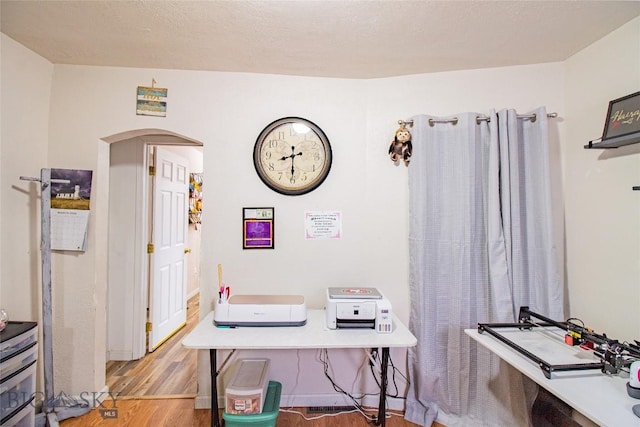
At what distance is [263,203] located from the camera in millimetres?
2156

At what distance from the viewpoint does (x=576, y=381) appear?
1.17 m

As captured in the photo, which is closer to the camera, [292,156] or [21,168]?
[21,168]

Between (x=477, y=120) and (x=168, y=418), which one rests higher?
(x=477, y=120)

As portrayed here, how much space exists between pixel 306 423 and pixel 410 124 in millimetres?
2150

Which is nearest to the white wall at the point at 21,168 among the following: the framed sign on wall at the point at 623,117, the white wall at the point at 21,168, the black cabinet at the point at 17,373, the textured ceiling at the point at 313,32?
the white wall at the point at 21,168

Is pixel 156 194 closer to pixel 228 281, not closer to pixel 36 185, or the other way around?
pixel 36 185

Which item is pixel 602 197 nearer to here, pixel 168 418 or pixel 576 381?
pixel 576 381

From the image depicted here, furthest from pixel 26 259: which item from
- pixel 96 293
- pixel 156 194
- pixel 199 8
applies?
pixel 199 8

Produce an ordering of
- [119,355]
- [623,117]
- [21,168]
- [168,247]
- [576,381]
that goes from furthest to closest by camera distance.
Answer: [168,247], [119,355], [21,168], [623,117], [576,381]

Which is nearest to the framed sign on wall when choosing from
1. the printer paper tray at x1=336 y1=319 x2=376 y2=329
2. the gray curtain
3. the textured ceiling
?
the gray curtain

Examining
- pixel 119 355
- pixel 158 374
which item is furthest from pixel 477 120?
pixel 119 355

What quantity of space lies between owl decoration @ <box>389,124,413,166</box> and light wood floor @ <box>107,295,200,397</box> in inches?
91.1

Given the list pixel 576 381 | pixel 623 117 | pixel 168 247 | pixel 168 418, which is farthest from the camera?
pixel 168 247

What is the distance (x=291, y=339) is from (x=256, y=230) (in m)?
0.83
